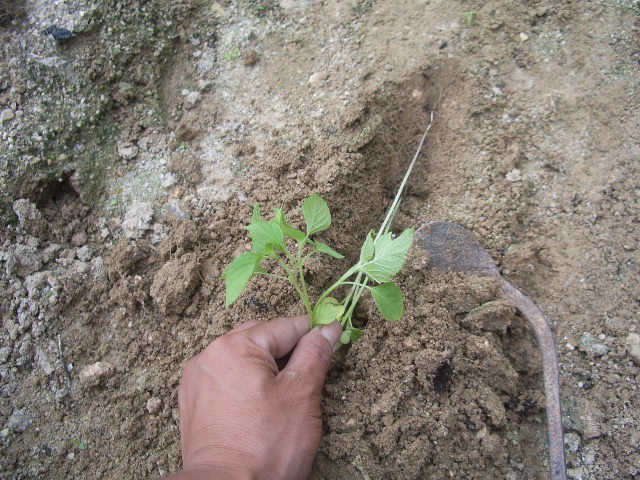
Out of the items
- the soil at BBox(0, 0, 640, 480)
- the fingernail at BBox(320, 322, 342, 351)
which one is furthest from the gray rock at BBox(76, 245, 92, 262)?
the fingernail at BBox(320, 322, 342, 351)

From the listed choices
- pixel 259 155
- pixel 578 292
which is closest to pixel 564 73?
pixel 578 292

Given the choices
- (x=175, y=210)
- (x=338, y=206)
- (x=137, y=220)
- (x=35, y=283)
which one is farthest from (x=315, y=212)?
(x=35, y=283)

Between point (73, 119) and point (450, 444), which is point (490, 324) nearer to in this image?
point (450, 444)

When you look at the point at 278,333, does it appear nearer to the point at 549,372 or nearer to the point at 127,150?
the point at 549,372

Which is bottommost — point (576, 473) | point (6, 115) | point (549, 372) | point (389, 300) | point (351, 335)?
point (576, 473)

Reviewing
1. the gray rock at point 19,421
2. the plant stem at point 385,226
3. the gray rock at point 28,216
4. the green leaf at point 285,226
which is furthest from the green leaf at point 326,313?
the gray rock at point 28,216

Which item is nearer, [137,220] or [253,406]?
[253,406]

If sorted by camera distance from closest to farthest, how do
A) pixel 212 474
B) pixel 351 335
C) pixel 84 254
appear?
1. pixel 212 474
2. pixel 351 335
3. pixel 84 254

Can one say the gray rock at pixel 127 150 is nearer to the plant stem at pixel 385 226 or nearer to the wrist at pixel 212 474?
the plant stem at pixel 385 226
